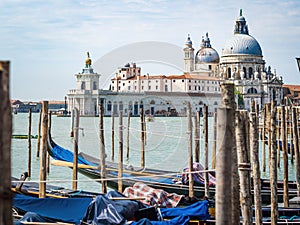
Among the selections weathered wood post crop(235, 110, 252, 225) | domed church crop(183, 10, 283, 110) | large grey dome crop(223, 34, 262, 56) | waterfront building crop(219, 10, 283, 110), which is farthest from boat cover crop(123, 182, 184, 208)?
large grey dome crop(223, 34, 262, 56)

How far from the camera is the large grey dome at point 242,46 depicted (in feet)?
154

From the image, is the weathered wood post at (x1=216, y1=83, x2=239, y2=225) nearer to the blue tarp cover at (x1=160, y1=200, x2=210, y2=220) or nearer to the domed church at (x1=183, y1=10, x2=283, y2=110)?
the blue tarp cover at (x1=160, y1=200, x2=210, y2=220)

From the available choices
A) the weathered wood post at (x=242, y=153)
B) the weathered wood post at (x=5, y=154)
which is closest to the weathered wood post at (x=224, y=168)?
the weathered wood post at (x=242, y=153)

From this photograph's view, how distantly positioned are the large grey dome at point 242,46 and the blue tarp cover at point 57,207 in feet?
144

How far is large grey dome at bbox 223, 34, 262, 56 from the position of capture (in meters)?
47.1

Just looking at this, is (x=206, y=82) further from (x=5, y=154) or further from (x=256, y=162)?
(x=5, y=154)

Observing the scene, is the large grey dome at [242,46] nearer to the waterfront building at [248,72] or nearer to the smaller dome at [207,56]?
the waterfront building at [248,72]

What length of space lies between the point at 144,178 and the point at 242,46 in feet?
138

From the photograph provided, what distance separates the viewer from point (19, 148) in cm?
1519

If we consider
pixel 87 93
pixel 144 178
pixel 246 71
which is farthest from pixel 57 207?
pixel 246 71

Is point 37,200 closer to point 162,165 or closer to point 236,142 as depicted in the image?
point 236,142

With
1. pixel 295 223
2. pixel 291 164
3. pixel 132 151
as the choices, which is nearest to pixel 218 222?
pixel 295 223

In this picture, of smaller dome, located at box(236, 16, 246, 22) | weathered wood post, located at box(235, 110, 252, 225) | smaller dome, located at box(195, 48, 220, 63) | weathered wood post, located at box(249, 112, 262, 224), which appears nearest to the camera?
weathered wood post, located at box(235, 110, 252, 225)

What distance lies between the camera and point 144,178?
670cm
